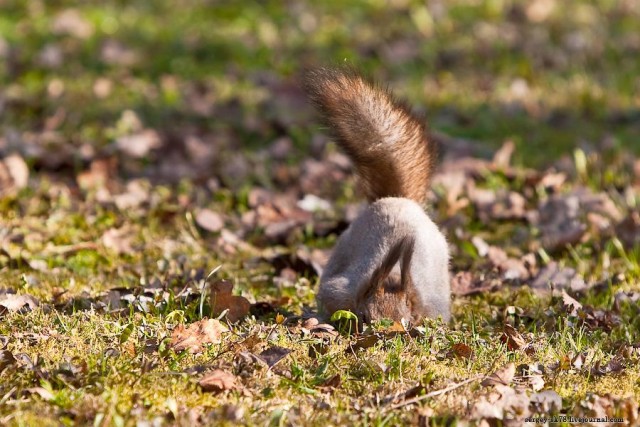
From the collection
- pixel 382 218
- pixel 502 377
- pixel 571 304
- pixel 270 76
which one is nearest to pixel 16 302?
pixel 382 218

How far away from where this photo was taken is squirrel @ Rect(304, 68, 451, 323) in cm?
396

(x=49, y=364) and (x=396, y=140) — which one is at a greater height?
(x=396, y=140)

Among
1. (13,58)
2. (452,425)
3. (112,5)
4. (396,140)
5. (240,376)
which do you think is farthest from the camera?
(112,5)

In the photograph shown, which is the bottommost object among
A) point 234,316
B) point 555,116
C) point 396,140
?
point 555,116

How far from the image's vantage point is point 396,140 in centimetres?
441

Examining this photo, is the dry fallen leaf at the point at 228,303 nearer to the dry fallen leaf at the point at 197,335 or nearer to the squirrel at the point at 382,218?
the dry fallen leaf at the point at 197,335


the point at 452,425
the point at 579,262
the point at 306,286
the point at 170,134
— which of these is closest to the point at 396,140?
the point at 306,286

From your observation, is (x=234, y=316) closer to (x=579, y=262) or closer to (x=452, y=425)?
(x=452, y=425)

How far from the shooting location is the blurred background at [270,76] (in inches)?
268

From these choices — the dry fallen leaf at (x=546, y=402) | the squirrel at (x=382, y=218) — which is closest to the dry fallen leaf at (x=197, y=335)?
the squirrel at (x=382, y=218)

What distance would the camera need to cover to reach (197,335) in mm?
3635

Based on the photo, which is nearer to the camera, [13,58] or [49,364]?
[49,364]

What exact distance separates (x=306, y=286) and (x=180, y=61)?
4.30 meters

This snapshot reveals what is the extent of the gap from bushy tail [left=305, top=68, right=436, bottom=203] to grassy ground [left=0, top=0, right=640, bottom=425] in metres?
0.26
